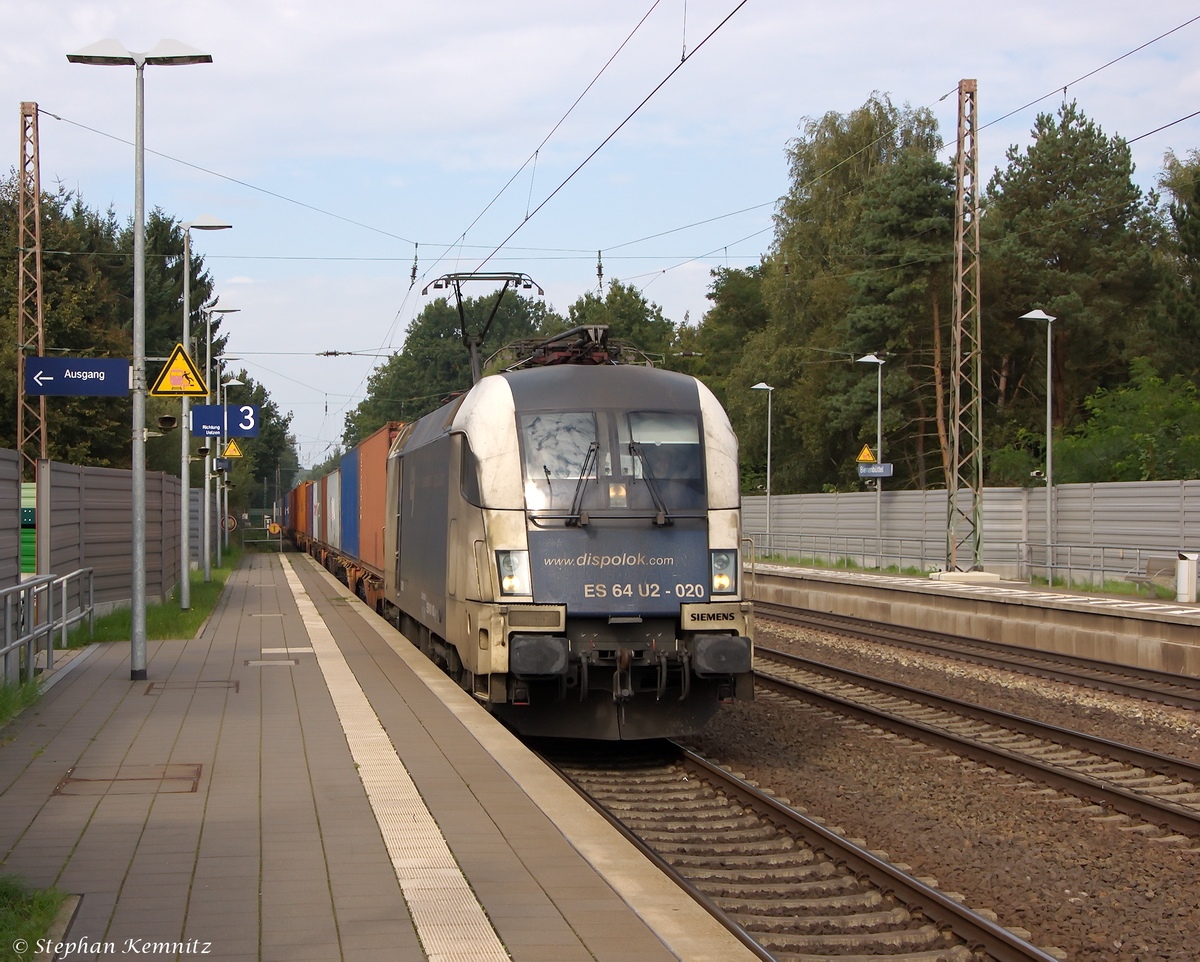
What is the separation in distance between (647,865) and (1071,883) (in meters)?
2.38

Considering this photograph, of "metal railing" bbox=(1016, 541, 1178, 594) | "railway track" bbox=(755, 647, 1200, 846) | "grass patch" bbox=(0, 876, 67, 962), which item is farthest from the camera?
"metal railing" bbox=(1016, 541, 1178, 594)

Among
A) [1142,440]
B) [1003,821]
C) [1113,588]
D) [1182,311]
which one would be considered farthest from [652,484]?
[1182,311]

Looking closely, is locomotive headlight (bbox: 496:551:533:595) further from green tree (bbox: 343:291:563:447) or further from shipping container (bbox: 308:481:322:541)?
green tree (bbox: 343:291:563:447)

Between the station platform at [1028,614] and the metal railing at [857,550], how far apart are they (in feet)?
10.7

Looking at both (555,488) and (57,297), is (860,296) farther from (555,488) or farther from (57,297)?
(555,488)

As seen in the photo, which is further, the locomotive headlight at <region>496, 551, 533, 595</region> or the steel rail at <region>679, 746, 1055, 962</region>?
the locomotive headlight at <region>496, 551, 533, 595</region>

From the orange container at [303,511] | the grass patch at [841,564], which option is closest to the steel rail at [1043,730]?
the grass patch at [841,564]

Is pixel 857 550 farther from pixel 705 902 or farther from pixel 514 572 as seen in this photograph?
pixel 705 902

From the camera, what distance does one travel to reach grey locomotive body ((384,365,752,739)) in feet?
29.9

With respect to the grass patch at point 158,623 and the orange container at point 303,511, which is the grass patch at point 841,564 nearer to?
the orange container at point 303,511

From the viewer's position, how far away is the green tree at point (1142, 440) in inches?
1268

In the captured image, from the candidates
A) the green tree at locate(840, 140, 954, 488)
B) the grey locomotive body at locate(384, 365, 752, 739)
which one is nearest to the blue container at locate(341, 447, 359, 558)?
the grey locomotive body at locate(384, 365, 752, 739)

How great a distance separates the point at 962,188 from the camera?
26781mm

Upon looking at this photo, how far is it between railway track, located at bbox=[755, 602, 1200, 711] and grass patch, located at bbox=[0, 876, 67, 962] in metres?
11.3
